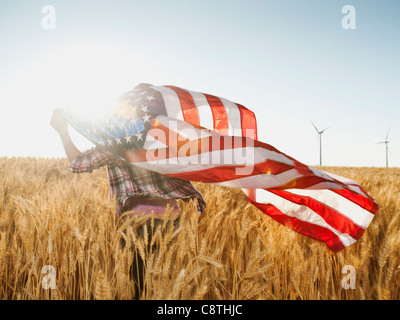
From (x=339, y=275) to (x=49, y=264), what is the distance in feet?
5.44

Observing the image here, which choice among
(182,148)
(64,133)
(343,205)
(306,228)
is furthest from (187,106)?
(343,205)

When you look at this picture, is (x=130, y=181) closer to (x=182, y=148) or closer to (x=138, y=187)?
(x=138, y=187)

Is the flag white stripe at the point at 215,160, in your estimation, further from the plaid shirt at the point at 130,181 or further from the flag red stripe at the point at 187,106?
the flag red stripe at the point at 187,106

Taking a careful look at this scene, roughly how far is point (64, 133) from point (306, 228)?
2.15 metres

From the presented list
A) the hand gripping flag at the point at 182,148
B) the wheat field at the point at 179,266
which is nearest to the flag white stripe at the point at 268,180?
the hand gripping flag at the point at 182,148

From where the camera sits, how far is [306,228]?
6.38 ft

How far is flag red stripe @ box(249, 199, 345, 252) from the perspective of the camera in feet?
5.74

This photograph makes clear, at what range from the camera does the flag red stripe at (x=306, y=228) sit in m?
1.75

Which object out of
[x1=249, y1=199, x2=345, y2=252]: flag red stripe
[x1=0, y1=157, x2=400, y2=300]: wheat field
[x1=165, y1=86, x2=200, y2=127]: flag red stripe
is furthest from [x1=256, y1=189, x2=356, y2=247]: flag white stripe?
[x1=165, y1=86, x2=200, y2=127]: flag red stripe

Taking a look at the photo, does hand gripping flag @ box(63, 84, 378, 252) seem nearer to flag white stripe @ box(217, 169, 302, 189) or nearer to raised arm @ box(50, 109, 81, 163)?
flag white stripe @ box(217, 169, 302, 189)

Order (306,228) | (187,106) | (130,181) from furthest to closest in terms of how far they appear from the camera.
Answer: (306,228) → (187,106) → (130,181)

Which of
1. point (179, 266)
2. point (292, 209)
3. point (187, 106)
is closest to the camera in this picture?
point (179, 266)

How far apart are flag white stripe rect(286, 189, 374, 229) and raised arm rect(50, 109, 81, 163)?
1.88 meters

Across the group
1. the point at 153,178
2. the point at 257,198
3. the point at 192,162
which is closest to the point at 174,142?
the point at 192,162
